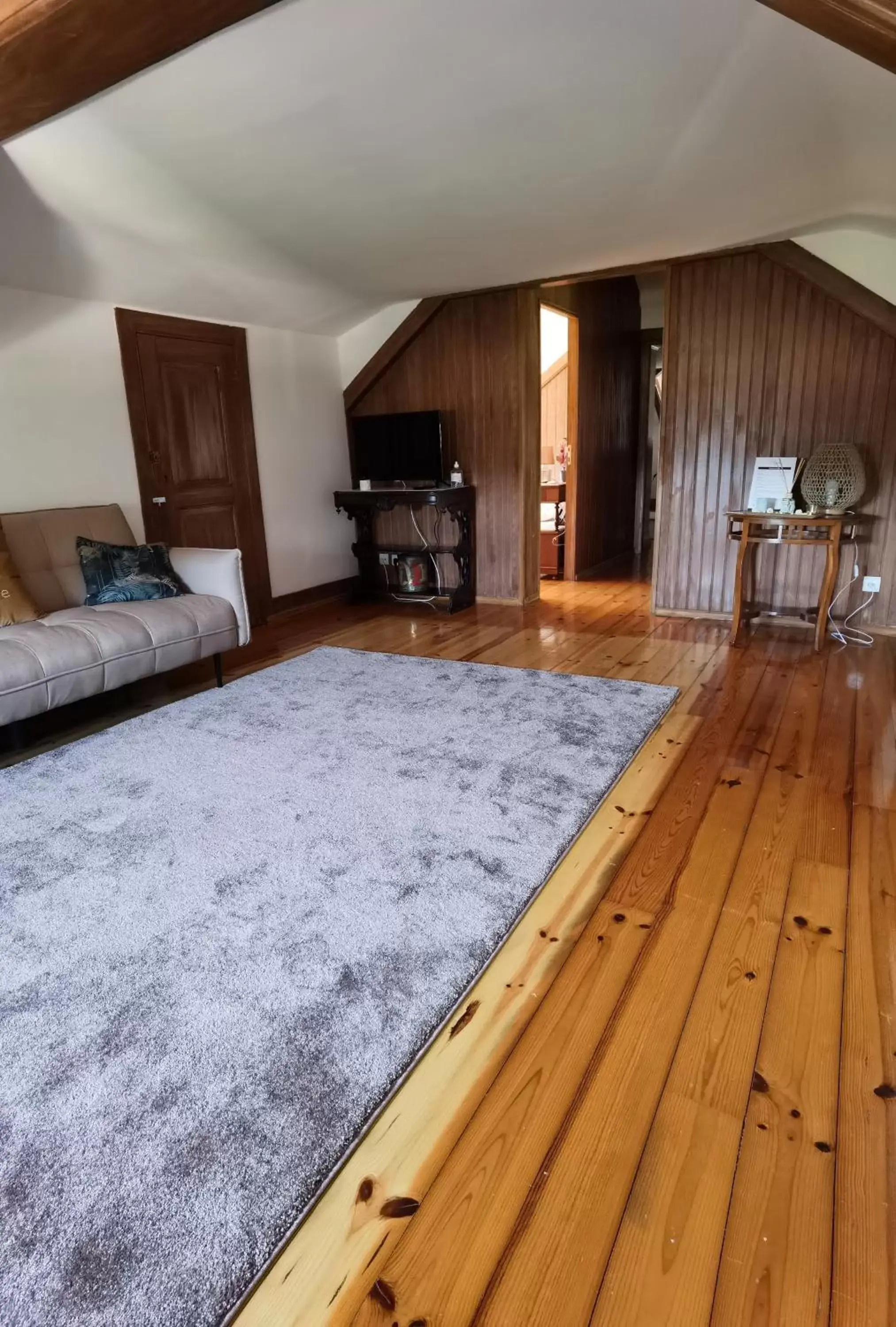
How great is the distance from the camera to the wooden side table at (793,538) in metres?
3.94

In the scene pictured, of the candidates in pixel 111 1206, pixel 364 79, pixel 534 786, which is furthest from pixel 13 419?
pixel 111 1206

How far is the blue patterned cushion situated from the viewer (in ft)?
12.0

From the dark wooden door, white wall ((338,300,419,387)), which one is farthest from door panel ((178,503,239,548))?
white wall ((338,300,419,387))

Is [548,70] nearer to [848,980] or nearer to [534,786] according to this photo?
[534,786]

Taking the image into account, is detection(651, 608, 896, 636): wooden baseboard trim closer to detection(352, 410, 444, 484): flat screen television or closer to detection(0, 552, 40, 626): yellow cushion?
detection(352, 410, 444, 484): flat screen television

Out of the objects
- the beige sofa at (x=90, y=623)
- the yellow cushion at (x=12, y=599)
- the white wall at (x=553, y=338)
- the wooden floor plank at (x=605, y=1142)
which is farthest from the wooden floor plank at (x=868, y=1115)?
the white wall at (x=553, y=338)

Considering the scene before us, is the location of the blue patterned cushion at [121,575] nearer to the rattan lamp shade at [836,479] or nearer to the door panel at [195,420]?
the door panel at [195,420]

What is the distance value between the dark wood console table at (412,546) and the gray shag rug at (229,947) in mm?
2286

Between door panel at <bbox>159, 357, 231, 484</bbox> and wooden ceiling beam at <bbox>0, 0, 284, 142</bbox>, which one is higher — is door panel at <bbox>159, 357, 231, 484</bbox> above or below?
below

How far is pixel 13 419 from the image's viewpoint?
3.74 meters

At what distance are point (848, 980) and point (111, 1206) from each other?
5.02ft

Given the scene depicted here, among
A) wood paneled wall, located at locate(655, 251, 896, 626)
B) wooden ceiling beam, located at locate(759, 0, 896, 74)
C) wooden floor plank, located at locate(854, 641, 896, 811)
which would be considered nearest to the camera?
wooden ceiling beam, located at locate(759, 0, 896, 74)

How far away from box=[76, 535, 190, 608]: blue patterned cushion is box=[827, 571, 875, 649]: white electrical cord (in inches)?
146

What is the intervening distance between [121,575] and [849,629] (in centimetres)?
417
